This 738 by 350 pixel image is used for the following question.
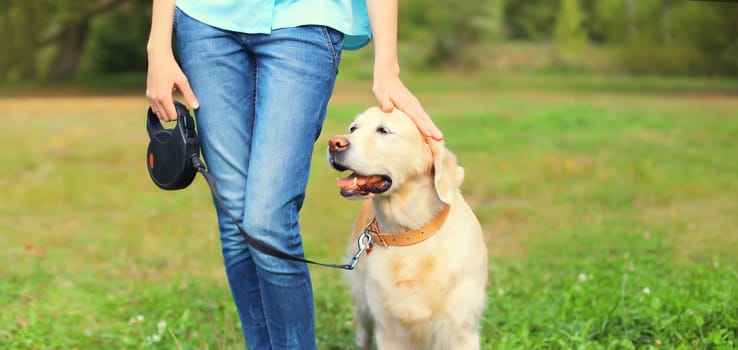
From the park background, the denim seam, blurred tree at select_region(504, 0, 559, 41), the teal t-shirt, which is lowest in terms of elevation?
the park background

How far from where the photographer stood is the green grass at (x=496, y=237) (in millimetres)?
3695

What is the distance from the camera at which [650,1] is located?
27547mm

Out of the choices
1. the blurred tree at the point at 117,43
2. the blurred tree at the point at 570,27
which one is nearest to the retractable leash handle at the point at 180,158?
the blurred tree at the point at 117,43

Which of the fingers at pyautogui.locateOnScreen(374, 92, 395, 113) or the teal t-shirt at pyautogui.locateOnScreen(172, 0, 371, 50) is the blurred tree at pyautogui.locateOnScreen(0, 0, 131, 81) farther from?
the fingers at pyautogui.locateOnScreen(374, 92, 395, 113)

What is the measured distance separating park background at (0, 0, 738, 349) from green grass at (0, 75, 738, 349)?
0.02 meters

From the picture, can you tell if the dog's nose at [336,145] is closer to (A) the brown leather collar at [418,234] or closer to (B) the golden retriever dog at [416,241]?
(B) the golden retriever dog at [416,241]

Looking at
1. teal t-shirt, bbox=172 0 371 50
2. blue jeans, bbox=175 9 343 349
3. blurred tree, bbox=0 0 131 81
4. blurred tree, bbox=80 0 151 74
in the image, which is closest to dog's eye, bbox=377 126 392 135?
blue jeans, bbox=175 9 343 349

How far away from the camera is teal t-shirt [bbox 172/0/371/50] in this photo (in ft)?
8.06

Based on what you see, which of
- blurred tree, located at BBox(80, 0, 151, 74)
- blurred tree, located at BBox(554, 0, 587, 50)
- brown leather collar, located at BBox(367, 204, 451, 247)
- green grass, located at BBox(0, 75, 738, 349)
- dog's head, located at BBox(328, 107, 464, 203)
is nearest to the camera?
dog's head, located at BBox(328, 107, 464, 203)

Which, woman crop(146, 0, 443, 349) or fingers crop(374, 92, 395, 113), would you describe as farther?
fingers crop(374, 92, 395, 113)

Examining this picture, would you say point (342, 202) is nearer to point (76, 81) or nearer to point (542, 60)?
point (76, 81)

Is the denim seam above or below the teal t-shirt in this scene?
below

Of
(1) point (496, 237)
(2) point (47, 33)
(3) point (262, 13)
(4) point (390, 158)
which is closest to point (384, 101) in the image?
(4) point (390, 158)

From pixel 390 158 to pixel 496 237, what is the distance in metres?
3.89
